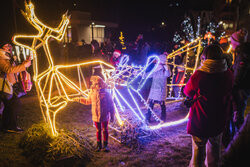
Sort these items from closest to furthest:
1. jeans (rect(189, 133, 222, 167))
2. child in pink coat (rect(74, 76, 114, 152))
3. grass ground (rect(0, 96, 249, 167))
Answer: jeans (rect(189, 133, 222, 167)) < grass ground (rect(0, 96, 249, 167)) < child in pink coat (rect(74, 76, 114, 152))

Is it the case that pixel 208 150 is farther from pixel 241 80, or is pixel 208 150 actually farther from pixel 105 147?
pixel 105 147

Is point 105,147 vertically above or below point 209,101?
below

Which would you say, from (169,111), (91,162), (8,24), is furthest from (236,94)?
(8,24)

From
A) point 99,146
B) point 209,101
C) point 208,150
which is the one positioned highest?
point 209,101

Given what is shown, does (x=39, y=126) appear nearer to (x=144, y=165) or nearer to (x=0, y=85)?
(x=0, y=85)

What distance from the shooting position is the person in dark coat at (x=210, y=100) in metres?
2.78

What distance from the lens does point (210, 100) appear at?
111 inches

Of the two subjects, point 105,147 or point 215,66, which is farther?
point 105,147

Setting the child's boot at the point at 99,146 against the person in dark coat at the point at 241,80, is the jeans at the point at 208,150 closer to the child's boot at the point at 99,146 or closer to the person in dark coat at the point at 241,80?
the person in dark coat at the point at 241,80

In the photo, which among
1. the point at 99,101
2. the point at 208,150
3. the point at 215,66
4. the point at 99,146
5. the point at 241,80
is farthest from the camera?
the point at 99,146

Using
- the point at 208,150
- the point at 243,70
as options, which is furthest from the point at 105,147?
the point at 243,70

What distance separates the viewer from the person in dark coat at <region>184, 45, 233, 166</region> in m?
2.78

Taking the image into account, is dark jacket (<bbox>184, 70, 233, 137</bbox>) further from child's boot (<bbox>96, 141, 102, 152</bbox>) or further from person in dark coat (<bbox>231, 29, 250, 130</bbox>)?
child's boot (<bbox>96, 141, 102, 152</bbox>)

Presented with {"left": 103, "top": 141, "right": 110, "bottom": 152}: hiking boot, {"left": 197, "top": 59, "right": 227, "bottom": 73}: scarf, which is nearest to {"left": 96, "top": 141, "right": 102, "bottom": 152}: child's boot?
{"left": 103, "top": 141, "right": 110, "bottom": 152}: hiking boot
